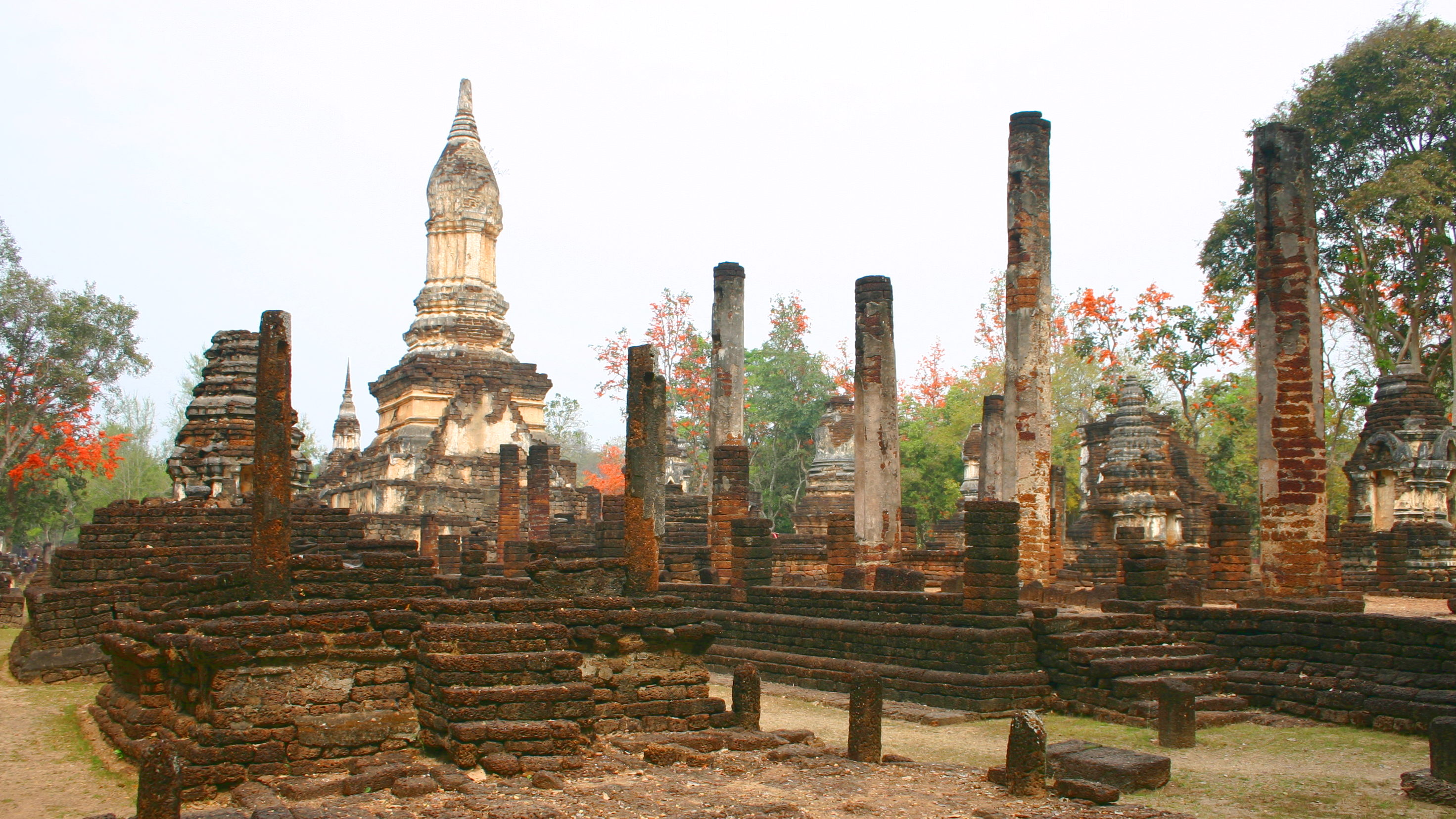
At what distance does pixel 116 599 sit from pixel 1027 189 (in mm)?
11173

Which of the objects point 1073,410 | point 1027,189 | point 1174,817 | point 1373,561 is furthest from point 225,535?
point 1073,410

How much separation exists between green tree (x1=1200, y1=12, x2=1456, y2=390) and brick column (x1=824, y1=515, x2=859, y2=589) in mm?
15775

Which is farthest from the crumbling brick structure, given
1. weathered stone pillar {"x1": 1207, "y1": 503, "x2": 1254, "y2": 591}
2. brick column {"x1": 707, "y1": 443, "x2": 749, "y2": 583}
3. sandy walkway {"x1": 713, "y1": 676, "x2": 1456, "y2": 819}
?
weathered stone pillar {"x1": 1207, "y1": 503, "x2": 1254, "y2": 591}

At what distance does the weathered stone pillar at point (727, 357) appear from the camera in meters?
18.7

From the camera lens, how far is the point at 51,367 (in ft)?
103

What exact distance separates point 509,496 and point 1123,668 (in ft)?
47.4

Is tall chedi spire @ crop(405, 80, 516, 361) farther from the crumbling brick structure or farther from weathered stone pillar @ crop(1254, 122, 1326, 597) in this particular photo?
weathered stone pillar @ crop(1254, 122, 1326, 597)

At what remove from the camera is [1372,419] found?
896 inches

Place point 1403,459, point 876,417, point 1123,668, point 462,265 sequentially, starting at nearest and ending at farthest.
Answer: point 1123,668, point 876,417, point 1403,459, point 462,265

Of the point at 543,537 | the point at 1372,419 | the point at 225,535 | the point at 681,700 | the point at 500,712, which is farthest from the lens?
the point at 1372,419

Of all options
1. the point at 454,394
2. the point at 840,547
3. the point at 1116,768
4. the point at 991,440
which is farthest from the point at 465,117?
the point at 1116,768

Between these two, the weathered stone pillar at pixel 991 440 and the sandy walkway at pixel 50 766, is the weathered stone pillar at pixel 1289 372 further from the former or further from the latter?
the sandy walkway at pixel 50 766

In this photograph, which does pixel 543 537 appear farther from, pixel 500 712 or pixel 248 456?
pixel 500 712

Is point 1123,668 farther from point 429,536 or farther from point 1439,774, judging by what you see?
point 429,536
